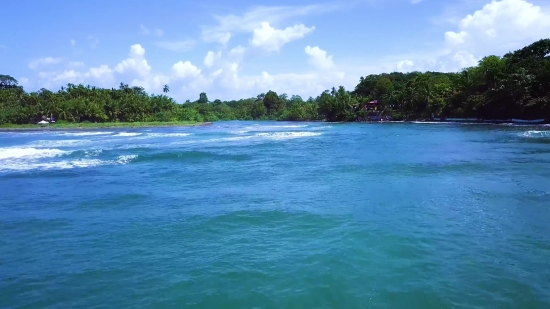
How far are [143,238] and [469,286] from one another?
6.54m

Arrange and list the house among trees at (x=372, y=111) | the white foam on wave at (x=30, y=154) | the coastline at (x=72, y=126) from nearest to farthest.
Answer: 1. the white foam on wave at (x=30, y=154)
2. the coastline at (x=72, y=126)
3. the house among trees at (x=372, y=111)

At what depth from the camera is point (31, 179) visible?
57.8ft

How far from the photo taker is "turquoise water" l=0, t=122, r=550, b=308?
6.44 metres

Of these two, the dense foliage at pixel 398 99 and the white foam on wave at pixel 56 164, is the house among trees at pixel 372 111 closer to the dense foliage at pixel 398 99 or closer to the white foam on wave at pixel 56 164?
the dense foliage at pixel 398 99

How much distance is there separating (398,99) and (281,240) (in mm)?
77229

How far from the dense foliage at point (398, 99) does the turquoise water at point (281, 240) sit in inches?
1598

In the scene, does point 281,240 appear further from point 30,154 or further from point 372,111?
point 372,111

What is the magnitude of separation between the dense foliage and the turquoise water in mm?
40590

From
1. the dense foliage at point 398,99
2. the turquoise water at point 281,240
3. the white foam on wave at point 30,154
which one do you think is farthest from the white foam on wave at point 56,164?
the dense foliage at point 398,99

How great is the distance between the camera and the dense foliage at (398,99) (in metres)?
52.2

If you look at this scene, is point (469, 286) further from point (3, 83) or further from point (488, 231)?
point (3, 83)

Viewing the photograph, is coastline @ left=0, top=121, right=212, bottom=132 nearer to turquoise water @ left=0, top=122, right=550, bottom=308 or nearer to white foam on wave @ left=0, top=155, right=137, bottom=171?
white foam on wave @ left=0, top=155, right=137, bottom=171

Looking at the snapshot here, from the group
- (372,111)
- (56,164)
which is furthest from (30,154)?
(372,111)

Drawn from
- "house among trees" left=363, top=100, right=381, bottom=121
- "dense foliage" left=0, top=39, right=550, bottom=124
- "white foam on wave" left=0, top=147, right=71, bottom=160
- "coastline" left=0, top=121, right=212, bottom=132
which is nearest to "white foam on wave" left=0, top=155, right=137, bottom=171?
"white foam on wave" left=0, top=147, right=71, bottom=160
